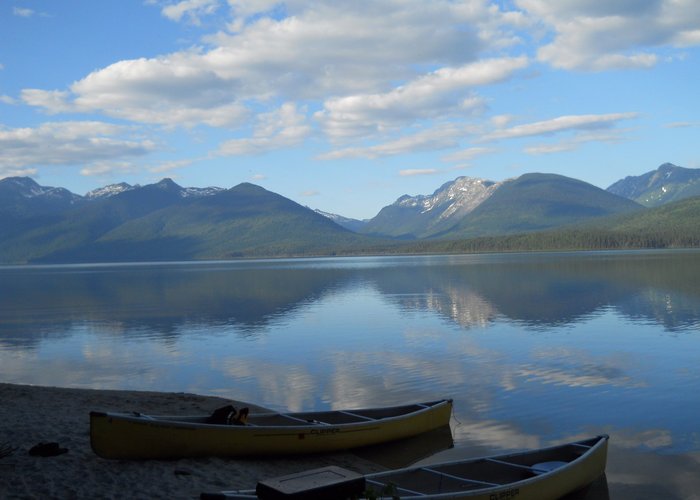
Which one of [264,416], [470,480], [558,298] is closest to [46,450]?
[264,416]

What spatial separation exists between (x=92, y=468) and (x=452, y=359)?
71.5ft

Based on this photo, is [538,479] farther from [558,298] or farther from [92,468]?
[558,298]

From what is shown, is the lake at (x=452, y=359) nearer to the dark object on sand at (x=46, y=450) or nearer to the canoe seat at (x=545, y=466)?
the canoe seat at (x=545, y=466)

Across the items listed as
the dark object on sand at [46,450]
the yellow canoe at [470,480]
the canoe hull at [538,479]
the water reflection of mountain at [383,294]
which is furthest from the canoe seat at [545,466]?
the water reflection of mountain at [383,294]

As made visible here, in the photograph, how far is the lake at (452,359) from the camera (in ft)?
71.7

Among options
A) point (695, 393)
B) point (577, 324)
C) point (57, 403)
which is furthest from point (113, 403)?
point (577, 324)

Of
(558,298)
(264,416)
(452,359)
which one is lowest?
(452,359)

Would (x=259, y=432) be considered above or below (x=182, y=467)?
above

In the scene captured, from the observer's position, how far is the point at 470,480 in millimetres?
14844

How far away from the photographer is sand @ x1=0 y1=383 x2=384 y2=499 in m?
15.0

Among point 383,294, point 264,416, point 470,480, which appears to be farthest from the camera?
point 383,294

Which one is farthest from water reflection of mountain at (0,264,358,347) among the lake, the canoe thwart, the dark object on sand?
the canoe thwart

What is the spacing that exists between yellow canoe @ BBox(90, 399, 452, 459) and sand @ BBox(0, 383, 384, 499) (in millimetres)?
282

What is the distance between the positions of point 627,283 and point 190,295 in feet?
177
